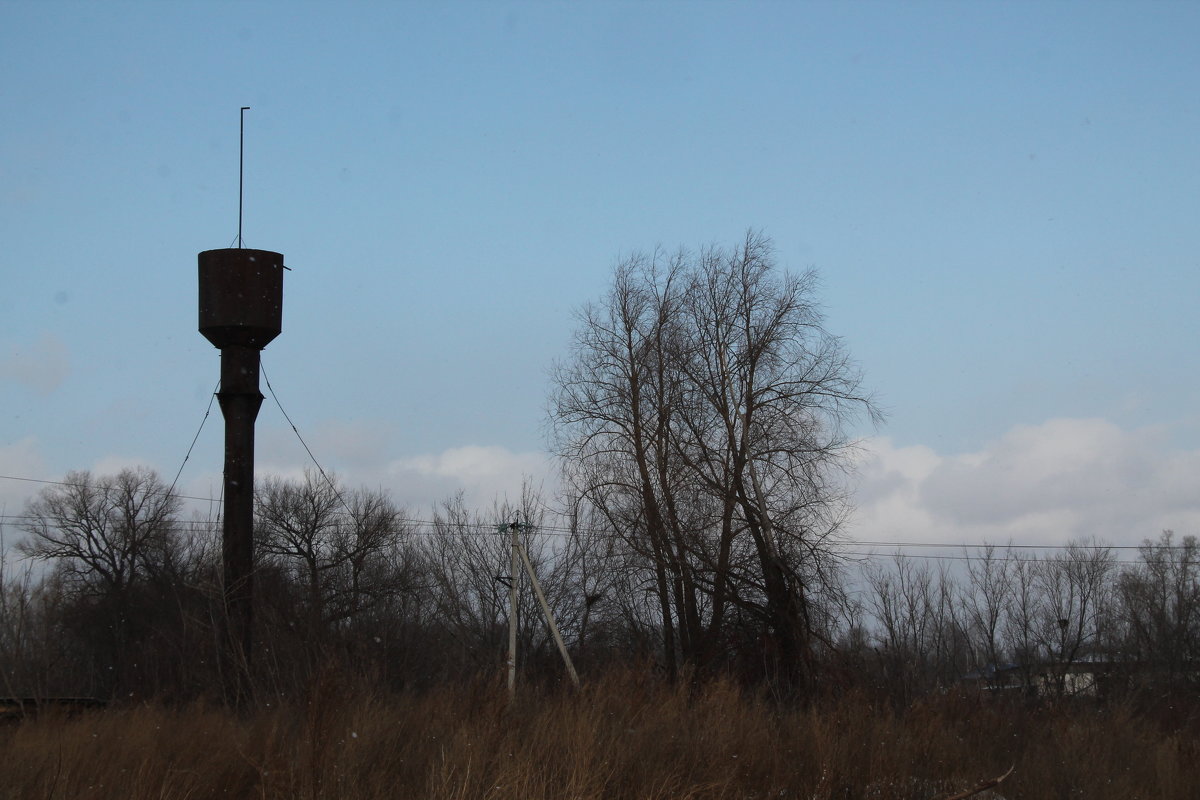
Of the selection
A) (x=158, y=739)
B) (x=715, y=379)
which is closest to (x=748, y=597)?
(x=715, y=379)

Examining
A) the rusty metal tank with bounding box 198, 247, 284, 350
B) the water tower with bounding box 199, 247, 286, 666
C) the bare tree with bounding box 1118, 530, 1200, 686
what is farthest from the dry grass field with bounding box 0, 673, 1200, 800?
the bare tree with bounding box 1118, 530, 1200, 686

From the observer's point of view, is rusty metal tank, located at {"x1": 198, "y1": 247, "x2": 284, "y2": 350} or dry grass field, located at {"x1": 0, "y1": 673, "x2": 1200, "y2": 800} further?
rusty metal tank, located at {"x1": 198, "y1": 247, "x2": 284, "y2": 350}

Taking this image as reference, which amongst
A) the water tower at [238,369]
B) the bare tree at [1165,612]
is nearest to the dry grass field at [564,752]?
the water tower at [238,369]

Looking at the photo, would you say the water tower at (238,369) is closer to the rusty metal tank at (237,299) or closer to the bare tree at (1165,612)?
the rusty metal tank at (237,299)

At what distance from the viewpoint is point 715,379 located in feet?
89.1

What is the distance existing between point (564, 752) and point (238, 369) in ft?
39.3

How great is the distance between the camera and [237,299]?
63.7 ft

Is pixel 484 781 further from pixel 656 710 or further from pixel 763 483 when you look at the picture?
pixel 763 483

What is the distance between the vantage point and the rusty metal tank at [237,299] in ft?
63.5

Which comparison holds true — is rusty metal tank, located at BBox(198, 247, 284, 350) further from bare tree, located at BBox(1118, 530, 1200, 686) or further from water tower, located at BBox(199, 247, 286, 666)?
bare tree, located at BBox(1118, 530, 1200, 686)

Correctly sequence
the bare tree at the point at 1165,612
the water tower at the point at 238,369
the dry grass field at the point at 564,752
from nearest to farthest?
the dry grass field at the point at 564,752, the water tower at the point at 238,369, the bare tree at the point at 1165,612

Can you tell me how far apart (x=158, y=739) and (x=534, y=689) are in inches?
198

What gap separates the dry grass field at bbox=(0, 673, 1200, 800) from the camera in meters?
8.56

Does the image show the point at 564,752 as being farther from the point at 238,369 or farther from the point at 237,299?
the point at 237,299
